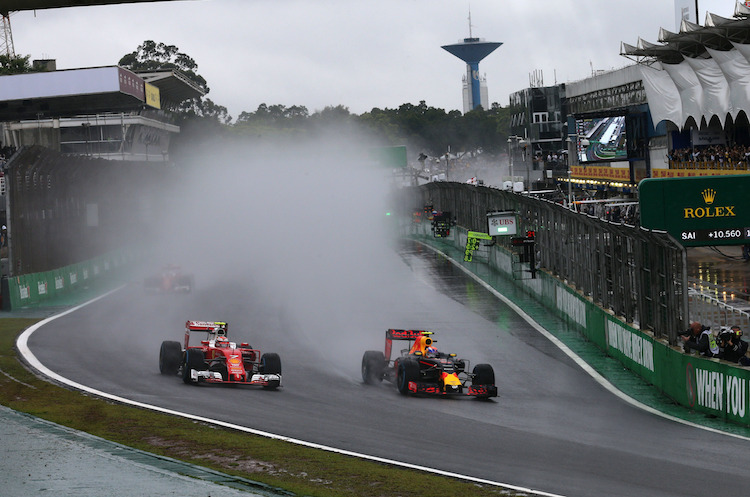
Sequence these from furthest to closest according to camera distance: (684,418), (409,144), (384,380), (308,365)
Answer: (409,144)
(308,365)
(384,380)
(684,418)

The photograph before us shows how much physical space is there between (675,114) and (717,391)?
46766 millimetres

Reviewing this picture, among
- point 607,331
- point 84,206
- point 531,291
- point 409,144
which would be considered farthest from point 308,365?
point 409,144

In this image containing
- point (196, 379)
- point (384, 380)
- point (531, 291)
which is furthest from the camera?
point (531, 291)

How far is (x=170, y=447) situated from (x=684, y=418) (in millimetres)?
9797

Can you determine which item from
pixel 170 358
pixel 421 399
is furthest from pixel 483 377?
pixel 170 358

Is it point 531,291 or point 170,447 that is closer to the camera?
point 170,447

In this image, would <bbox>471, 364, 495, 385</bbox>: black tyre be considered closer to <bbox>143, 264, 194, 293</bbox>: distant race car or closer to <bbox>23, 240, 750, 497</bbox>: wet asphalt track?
<bbox>23, 240, 750, 497</bbox>: wet asphalt track

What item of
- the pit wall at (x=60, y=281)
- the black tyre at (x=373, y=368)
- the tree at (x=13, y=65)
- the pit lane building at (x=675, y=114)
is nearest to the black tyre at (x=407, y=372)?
the black tyre at (x=373, y=368)

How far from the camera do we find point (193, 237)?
2746 inches

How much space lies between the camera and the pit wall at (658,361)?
59.2 feet

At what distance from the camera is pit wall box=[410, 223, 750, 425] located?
59.2 feet

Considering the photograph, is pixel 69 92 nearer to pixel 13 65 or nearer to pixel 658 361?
pixel 13 65

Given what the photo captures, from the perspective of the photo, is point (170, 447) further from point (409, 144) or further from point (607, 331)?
point (409, 144)

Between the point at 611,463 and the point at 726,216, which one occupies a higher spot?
the point at 726,216
